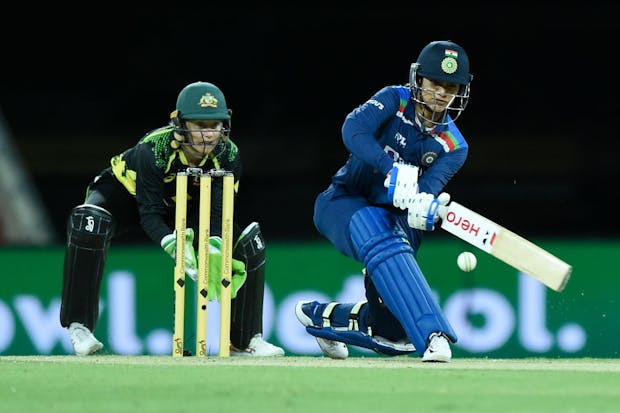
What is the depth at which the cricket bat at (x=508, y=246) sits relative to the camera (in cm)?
466

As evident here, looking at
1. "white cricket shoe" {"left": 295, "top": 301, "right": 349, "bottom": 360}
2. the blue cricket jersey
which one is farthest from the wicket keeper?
the blue cricket jersey

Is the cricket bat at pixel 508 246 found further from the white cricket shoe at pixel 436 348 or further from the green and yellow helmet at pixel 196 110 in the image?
the green and yellow helmet at pixel 196 110

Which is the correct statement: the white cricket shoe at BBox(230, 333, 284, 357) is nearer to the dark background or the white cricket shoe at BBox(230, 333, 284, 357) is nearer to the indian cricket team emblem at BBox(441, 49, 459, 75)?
the indian cricket team emblem at BBox(441, 49, 459, 75)

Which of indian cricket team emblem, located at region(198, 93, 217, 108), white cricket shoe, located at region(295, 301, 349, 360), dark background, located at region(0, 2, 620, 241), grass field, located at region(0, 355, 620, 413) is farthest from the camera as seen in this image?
dark background, located at region(0, 2, 620, 241)

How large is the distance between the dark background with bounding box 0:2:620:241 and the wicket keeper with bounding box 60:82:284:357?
357 cm

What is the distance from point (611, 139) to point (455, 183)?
1.16 metres

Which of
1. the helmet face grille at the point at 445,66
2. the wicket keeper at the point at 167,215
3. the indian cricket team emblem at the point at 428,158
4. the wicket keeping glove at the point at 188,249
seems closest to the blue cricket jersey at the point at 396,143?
the indian cricket team emblem at the point at 428,158

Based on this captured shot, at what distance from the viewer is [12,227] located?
9.00m

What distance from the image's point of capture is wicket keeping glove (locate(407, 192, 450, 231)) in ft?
15.8

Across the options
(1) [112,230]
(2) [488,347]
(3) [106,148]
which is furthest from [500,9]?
(1) [112,230]

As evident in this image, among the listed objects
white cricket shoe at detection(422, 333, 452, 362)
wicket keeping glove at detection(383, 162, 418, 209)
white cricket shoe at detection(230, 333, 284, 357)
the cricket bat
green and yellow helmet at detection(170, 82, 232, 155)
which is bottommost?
white cricket shoe at detection(230, 333, 284, 357)

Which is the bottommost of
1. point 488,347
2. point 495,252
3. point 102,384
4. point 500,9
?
point 488,347

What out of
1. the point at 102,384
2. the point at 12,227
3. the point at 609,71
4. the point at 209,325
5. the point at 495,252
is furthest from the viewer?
the point at 609,71

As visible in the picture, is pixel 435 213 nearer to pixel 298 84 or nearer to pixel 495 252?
pixel 495 252
